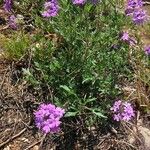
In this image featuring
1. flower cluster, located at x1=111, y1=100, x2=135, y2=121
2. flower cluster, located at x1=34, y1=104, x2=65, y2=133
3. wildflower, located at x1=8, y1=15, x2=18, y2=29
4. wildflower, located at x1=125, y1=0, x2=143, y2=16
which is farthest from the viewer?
wildflower, located at x1=8, y1=15, x2=18, y2=29

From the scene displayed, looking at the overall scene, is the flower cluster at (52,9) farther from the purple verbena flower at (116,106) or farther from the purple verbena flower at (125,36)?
the purple verbena flower at (116,106)

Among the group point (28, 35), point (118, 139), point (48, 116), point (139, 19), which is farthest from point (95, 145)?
point (28, 35)

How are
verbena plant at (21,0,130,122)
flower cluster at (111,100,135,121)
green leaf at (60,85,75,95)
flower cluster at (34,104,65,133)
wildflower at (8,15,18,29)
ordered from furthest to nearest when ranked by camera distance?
wildflower at (8,15,18,29) < verbena plant at (21,0,130,122) < green leaf at (60,85,75,95) < flower cluster at (111,100,135,121) < flower cluster at (34,104,65,133)

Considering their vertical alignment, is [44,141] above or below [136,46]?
below

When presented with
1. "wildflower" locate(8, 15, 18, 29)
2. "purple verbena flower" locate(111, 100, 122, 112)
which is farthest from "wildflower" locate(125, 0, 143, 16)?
"wildflower" locate(8, 15, 18, 29)

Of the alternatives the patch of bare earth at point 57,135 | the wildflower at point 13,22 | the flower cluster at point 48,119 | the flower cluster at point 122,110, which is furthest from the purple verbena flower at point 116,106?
the wildflower at point 13,22

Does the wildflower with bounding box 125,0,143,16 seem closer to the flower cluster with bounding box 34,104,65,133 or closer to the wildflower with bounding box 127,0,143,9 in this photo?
the wildflower with bounding box 127,0,143,9

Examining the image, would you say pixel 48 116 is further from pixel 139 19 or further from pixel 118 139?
pixel 139 19
